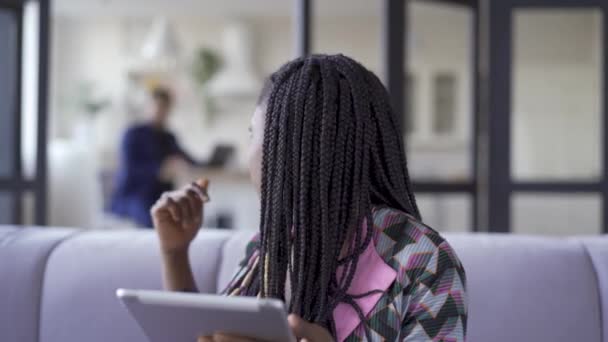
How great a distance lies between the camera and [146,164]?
417 cm

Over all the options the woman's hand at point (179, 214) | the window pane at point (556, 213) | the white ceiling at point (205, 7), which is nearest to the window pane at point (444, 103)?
the white ceiling at point (205, 7)

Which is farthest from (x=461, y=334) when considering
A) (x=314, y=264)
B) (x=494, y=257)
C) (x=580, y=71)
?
(x=580, y=71)

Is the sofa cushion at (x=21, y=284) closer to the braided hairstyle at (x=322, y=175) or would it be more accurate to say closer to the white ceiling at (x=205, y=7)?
the braided hairstyle at (x=322, y=175)

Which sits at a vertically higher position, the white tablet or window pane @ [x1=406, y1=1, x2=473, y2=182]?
window pane @ [x1=406, y1=1, x2=473, y2=182]

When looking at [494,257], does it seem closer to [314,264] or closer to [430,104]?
[314,264]

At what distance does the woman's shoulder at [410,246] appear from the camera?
90 centimetres

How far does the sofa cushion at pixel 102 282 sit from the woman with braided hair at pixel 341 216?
0.43 m

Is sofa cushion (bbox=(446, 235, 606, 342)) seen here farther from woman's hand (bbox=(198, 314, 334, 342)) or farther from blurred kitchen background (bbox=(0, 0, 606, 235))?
blurred kitchen background (bbox=(0, 0, 606, 235))

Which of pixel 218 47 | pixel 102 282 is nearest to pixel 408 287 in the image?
pixel 102 282

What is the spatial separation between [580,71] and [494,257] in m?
2.09

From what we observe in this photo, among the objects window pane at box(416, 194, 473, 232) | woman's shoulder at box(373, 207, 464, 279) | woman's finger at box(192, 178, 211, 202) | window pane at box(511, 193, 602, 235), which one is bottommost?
window pane at box(416, 194, 473, 232)

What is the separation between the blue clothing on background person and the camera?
4145 millimetres

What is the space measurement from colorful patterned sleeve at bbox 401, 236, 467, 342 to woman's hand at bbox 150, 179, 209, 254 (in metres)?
0.38

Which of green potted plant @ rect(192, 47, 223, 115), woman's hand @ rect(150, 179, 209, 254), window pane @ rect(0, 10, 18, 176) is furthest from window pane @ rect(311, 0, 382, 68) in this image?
woman's hand @ rect(150, 179, 209, 254)
